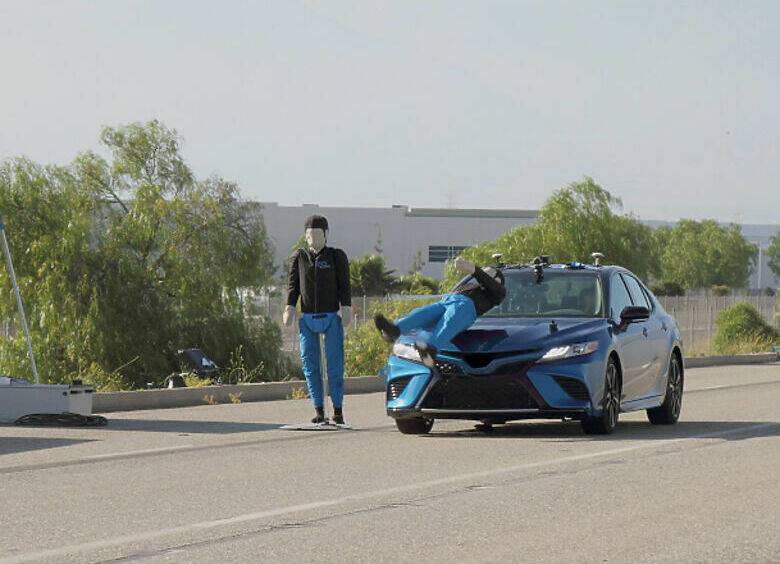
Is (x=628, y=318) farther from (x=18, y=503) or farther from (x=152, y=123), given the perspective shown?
(x=152, y=123)

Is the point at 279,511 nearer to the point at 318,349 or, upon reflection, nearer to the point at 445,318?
the point at 445,318

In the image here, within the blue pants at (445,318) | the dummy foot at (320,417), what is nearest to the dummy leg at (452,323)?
the blue pants at (445,318)

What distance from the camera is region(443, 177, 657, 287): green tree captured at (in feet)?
166

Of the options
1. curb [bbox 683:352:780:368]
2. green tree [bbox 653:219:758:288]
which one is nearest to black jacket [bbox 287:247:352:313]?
curb [bbox 683:352:780:368]

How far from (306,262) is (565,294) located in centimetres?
249

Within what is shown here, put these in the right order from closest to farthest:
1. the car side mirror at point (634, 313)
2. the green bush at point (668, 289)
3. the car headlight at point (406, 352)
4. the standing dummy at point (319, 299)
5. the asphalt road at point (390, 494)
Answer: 1. the asphalt road at point (390, 494)
2. the car headlight at point (406, 352)
3. the car side mirror at point (634, 313)
4. the standing dummy at point (319, 299)
5. the green bush at point (668, 289)

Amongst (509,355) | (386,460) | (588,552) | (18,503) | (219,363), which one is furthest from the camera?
(219,363)

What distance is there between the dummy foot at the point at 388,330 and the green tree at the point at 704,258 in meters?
114

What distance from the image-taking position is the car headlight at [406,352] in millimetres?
12953

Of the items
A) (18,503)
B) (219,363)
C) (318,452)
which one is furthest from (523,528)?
(219,363)

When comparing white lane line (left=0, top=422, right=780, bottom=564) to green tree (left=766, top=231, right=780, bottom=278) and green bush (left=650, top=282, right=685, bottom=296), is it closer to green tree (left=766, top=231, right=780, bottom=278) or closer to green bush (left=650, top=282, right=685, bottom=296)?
green bush (left=650, top=282, right=685, bottom=296)

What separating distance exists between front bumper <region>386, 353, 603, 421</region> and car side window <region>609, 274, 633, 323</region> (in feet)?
3.63

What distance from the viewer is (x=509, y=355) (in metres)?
12.7

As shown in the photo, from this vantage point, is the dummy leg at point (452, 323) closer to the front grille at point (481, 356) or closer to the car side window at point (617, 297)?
the front grille at point (481, 356)
